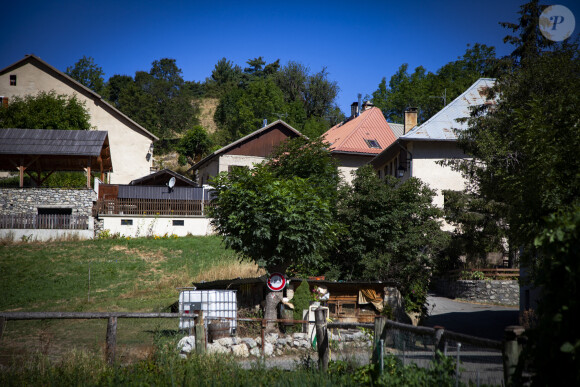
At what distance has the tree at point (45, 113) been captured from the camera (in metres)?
45.2

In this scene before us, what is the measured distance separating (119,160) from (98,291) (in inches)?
1147

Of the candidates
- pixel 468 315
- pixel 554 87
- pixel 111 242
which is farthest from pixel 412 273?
pixel 111 242

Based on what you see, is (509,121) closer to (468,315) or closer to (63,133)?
(468,315)

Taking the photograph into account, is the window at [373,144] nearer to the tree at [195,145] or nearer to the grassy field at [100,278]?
the grassy field at [100,278]

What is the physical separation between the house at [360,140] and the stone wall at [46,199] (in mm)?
17968

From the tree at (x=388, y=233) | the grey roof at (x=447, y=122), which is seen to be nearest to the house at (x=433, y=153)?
the grey roof at (x=447, y=122)

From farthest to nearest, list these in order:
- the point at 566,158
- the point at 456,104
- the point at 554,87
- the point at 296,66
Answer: the point at 296,66 < the point at 456,104 < the point at 554,87 < the point at 566,158

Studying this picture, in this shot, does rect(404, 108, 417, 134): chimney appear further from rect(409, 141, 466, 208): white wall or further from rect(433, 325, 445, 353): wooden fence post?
rect(433, 325, 445, 353): wooden fence post

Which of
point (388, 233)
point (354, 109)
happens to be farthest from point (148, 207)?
point (354, 109)

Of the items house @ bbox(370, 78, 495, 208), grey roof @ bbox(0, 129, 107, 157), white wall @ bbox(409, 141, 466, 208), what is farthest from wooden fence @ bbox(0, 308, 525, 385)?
grey roof @ bbox(0, 129, 107, 157)

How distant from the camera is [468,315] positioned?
21.8 m

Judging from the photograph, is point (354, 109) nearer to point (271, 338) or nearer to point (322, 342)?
point (271, 338)

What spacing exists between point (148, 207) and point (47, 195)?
6.11 m

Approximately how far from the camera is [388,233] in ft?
66.5
